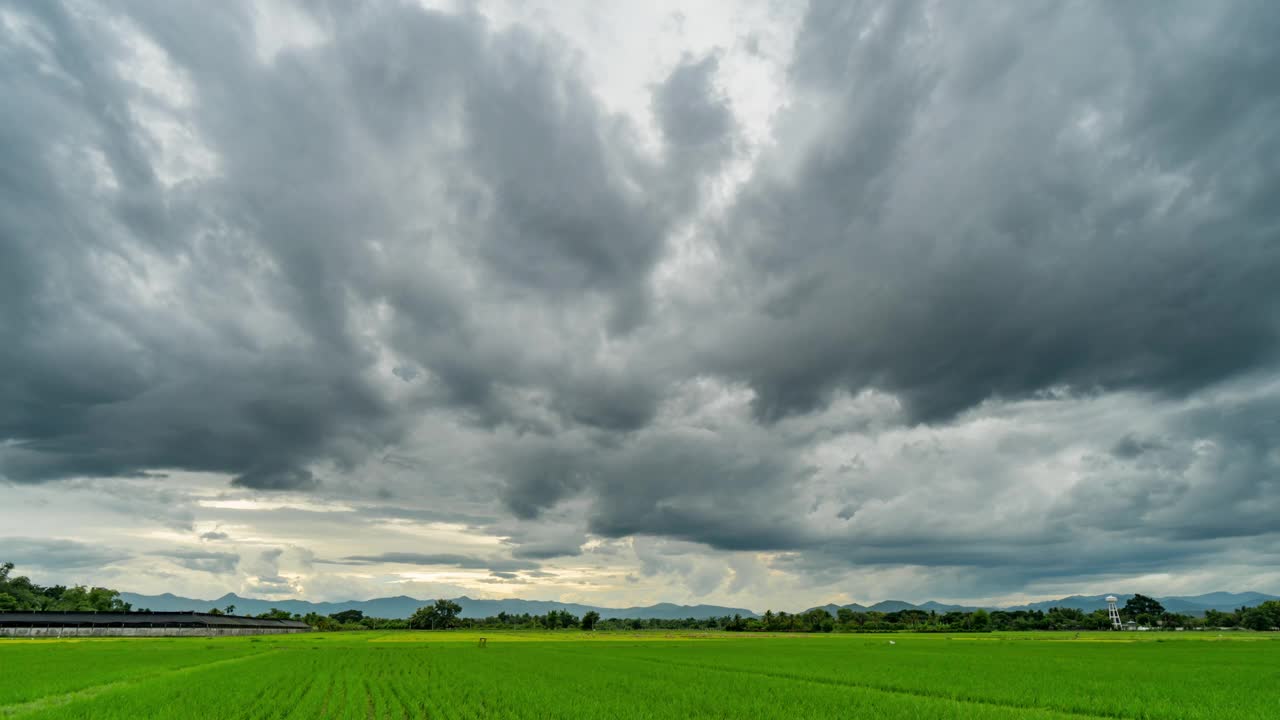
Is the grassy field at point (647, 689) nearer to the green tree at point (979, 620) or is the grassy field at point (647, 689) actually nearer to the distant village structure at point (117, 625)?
the distant village structure at point (117, 625)

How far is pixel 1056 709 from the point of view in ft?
99.9

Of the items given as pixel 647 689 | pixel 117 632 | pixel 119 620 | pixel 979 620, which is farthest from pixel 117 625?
pixel 979 620

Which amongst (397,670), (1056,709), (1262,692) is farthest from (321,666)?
(1262,692)

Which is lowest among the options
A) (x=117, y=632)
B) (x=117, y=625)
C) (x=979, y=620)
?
(x=117, y=632)

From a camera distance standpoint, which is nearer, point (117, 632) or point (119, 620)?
point (117, 632)

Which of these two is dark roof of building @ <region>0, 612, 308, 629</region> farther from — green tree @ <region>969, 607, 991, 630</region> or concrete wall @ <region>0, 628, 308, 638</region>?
green tree @ <region>969, 607, 991, 630</region>

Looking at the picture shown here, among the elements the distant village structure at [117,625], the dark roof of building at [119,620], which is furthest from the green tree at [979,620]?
the dark roof of building at [119,620]

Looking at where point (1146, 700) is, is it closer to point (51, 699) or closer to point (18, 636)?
point (51, 699)

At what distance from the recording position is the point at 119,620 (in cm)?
14150

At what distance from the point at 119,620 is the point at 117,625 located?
149 inches

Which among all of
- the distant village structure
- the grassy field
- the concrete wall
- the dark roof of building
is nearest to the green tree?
the grassy field

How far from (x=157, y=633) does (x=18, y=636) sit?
25.3 m

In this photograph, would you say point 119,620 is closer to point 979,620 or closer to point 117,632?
point 117,632

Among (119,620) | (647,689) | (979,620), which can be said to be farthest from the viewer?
(979,620)
